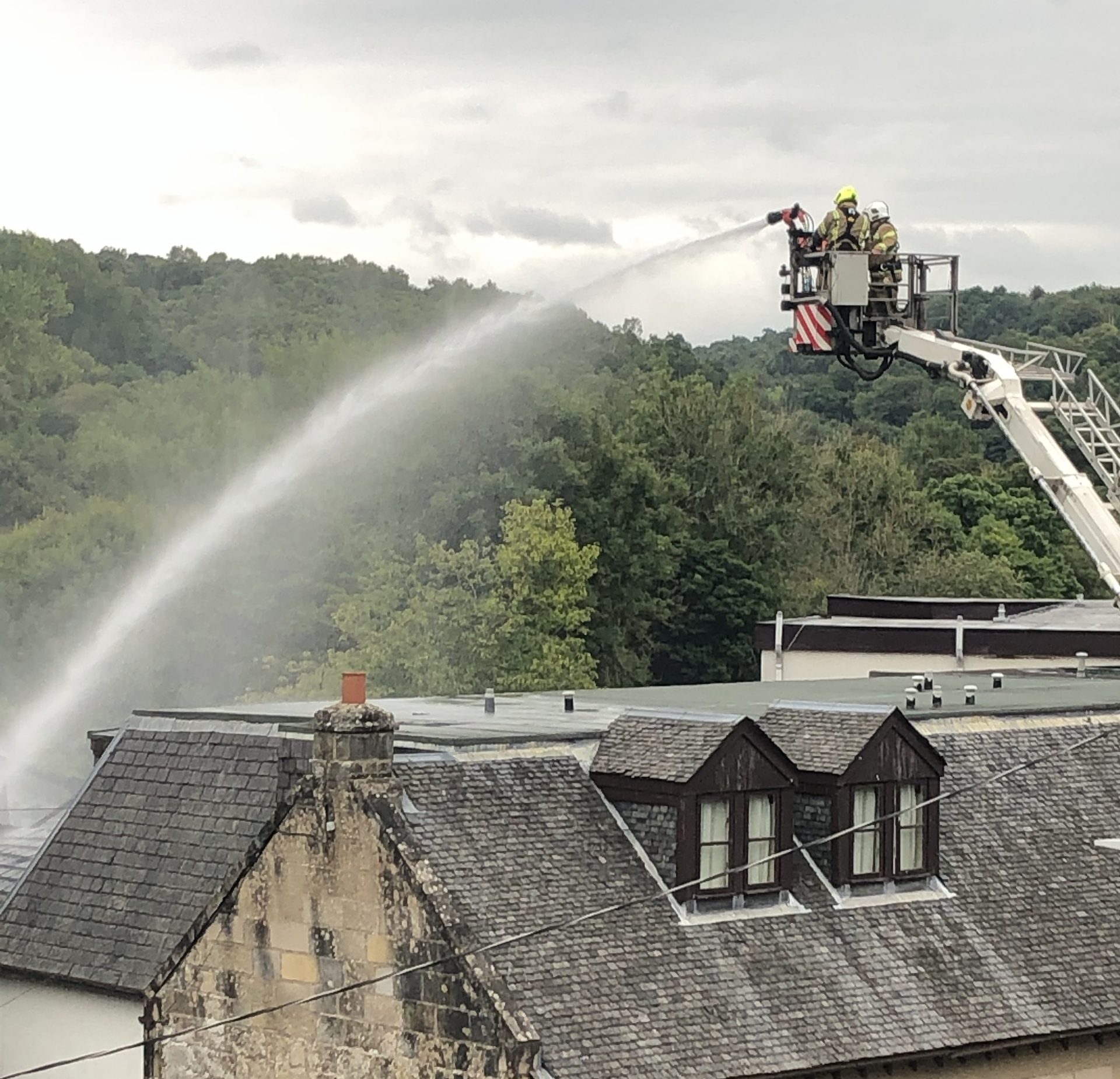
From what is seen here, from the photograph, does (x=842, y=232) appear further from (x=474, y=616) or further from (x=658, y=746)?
(x=474, y=616)

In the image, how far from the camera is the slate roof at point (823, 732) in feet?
101

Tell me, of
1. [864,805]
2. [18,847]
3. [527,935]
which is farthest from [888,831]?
[18,847]

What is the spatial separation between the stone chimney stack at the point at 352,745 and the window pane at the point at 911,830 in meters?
7.58

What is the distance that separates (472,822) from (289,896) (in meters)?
2.35

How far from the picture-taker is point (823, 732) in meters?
31.5

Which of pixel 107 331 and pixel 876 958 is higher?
pixel 107 331

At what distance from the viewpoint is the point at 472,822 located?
2850cm

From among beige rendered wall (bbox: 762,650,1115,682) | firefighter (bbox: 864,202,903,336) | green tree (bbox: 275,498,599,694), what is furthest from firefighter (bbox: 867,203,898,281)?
green tree (bbox: 275,498,599,694)

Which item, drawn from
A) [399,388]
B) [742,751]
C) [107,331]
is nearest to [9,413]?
[107,331]

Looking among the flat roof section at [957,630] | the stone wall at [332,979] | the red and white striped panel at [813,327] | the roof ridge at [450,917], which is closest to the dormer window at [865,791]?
the roof ridge at [450,917]

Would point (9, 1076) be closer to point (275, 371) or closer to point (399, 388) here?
point (399, 388)

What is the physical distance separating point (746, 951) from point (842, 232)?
58.3ft

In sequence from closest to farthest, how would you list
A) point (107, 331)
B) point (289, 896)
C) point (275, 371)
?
point (289, 896) → point (275, 371) → point (107, 331)

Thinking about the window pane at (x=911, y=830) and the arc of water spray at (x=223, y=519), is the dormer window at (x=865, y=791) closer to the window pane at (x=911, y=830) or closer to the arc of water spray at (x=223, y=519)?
the window pane at (x=911, y=830)
